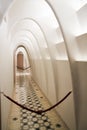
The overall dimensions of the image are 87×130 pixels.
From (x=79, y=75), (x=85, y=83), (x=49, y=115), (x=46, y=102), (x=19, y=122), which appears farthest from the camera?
(x=46, y=102)

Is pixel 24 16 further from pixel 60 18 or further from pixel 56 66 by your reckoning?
pixel 60 18

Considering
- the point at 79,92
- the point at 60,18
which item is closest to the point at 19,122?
the point at 79,92

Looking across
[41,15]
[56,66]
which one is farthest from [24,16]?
[56,66]

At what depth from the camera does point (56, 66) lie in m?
4.96

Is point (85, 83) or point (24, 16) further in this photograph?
point (24, 16)

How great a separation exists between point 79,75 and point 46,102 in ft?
13.0

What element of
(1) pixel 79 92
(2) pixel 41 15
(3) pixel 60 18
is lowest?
(1) pixel 79 92

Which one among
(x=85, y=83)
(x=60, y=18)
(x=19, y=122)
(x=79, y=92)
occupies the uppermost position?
(x=60, y=18)

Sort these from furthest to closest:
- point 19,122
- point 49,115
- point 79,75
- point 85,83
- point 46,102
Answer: point 46,102 < point 49,115 < point 19,122 < point 79,75 < point 85,83

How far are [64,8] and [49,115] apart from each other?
348cm

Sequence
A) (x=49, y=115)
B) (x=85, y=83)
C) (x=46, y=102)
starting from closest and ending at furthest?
(x=85, y=83) < (x=49, y=115) < (x=46, y=102)

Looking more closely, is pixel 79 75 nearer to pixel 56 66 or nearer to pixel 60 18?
pixel 60 18

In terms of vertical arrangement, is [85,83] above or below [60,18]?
below

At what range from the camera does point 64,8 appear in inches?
128
